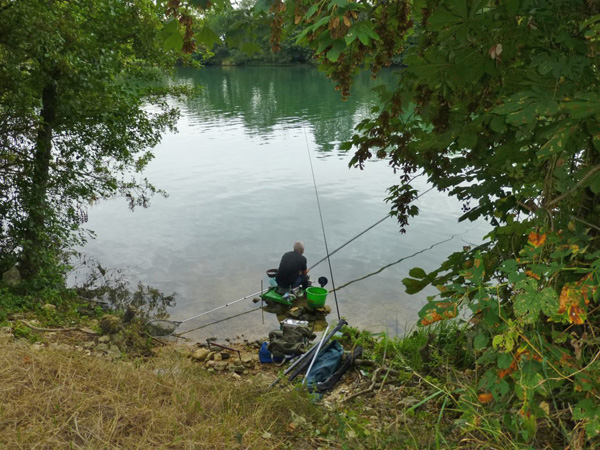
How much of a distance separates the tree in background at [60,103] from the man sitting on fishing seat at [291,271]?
3.80m

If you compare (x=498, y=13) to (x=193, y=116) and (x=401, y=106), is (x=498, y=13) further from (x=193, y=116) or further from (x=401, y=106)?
(x=193, y=116)

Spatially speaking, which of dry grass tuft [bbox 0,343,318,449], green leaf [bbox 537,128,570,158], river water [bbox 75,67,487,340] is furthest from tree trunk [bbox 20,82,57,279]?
green leaf [bbox 537,128,570,158]

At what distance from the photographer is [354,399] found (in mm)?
4918

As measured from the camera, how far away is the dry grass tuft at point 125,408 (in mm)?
2984

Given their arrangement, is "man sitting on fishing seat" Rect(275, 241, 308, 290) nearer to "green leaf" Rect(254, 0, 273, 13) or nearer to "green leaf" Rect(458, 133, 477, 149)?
"green leaf" Rect(458, 133, 477, 149)

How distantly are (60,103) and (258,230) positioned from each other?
669 cm

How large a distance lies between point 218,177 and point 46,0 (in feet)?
39.9

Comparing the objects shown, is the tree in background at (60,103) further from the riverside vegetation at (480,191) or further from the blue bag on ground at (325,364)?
the blue bag on ground at (325,364)

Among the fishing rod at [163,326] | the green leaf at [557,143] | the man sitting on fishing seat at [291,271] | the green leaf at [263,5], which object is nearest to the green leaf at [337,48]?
the green leaf at [263,5]

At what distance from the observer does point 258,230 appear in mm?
13562

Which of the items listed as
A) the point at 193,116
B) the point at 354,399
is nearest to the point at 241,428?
the point at 354,399

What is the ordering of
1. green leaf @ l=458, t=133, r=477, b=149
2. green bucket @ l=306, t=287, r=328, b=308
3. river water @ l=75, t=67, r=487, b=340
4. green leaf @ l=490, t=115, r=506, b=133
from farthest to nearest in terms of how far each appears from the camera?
1. river water @ l=75, t=67, r=487, b=340
2. green bucket @ l=306, t=287, r=328, b=308
3. green leaf @ l=458, t=133, r=477, b=149
4. green leaf @ l=490, t=115, r=506, b=133

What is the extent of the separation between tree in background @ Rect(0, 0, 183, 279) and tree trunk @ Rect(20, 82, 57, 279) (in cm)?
2

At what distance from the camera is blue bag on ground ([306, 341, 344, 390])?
18.7 feet
